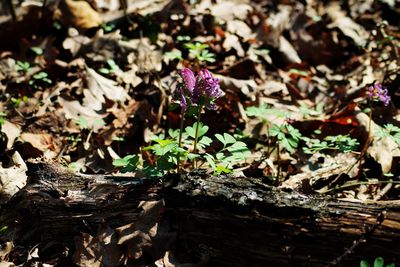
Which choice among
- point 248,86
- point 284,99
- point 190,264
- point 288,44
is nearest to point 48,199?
point 190,264

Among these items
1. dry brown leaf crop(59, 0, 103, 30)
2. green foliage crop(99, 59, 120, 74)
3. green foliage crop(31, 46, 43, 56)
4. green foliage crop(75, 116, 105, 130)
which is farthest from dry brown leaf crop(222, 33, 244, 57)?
green foliage crop(31, 46, 43, 56)

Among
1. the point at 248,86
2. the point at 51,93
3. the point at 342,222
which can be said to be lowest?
the point at 51,93

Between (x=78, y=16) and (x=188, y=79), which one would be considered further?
(x=78, y=16)

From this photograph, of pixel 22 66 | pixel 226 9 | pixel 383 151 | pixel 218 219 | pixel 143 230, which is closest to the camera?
pixel 218 219

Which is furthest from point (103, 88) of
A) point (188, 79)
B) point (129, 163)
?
point (188, 79)

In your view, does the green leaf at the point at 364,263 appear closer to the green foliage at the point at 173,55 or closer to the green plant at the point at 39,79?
the green foliage at the point at 173,55

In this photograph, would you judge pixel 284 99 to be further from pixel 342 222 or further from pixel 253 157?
→ pixel 342 222

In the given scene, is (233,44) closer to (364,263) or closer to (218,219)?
(218,219)
